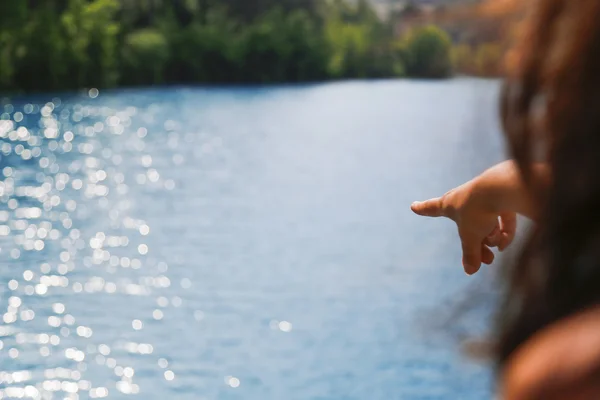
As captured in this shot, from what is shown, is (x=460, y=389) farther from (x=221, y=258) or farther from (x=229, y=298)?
(x=221, y=258)

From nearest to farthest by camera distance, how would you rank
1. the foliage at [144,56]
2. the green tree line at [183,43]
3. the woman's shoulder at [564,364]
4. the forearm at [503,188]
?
the woman's shoulder at [564,364]
the forearm at [503,188]
the green tree line at [183,43]
the foliage at [144,56]

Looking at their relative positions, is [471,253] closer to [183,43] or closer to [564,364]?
[564,364]

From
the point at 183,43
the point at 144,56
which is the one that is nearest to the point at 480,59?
the point at 144,56

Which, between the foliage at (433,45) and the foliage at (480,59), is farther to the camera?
the foliage at (433,45)

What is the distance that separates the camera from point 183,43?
28297 millimetres

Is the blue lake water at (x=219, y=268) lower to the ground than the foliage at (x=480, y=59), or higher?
higher

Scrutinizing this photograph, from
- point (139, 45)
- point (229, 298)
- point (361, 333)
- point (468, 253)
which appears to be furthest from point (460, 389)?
point (139, 45)

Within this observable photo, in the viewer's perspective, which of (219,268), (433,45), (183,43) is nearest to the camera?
(433,45)

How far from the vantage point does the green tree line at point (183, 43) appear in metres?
20.4

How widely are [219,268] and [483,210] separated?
11.0m

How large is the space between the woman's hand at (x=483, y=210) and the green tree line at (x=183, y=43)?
571 inches

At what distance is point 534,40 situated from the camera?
10.9 inches

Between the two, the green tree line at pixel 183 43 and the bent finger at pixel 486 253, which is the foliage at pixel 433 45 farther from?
the green tree line at pixel 183 43

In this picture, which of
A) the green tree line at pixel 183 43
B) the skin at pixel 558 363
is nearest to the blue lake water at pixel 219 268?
the skin at pixel 558 363
